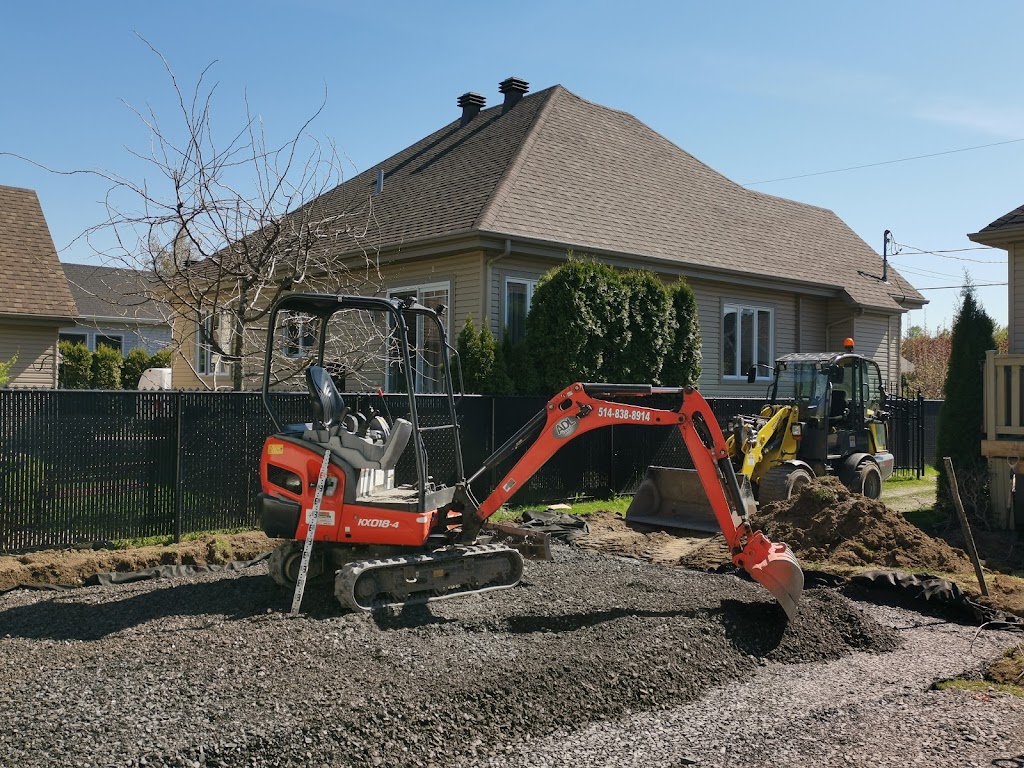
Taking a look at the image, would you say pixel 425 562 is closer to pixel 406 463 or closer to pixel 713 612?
pixel 713 612

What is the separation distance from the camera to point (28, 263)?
64.2 ft

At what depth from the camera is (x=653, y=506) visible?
1210 centimetres

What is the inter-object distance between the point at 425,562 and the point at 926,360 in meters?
40.1

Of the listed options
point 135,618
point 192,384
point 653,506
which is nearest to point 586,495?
point 653,506

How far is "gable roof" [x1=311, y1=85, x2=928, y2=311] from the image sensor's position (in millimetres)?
17094

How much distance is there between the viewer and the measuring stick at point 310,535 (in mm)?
6734

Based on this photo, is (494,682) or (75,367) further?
(75,367)

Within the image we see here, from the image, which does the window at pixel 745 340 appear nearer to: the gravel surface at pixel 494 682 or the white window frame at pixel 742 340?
the white window frame at pixel 742 340

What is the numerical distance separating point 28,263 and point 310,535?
15.8m

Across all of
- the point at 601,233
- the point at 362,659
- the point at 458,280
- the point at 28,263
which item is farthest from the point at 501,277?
the point at 362,659

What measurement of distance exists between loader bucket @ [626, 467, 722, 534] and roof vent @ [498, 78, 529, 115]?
41.0ft

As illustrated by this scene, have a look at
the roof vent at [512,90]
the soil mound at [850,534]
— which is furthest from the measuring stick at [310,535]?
the roof vent at [512,90]

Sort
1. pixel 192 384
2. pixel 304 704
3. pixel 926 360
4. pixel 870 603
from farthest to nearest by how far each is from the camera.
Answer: pixel 926 360, pixel 192 384, pixel 870 603, pixel 304 704

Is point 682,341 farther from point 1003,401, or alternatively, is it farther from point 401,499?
point 401,499
